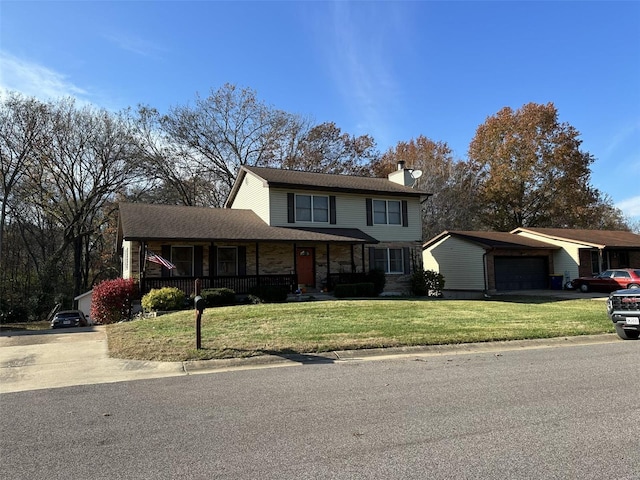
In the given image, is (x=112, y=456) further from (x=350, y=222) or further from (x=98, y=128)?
(x=98, y=128)

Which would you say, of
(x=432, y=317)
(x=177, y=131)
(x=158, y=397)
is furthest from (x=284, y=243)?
(x=177, y=131)

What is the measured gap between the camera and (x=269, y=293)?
19.6 m

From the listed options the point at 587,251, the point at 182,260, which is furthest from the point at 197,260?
the point at 587,251

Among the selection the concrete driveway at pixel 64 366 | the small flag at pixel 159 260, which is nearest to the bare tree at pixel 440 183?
the small flag at pixel 159 260

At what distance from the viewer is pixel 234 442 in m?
4.48

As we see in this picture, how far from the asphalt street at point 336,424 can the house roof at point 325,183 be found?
15888mm

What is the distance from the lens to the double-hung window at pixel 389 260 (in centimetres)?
2514

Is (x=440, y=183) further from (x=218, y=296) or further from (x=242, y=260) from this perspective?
(x=218, y=296)

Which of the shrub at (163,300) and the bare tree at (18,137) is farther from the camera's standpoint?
the bare tree at (18,137)

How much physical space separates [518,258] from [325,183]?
46.2ft

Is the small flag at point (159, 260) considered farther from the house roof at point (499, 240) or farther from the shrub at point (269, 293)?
the house roof at point (499, 240)

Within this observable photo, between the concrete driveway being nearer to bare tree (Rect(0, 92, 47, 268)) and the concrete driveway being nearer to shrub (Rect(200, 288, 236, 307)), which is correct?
shrub (Rect(200, 288, 236, 307))

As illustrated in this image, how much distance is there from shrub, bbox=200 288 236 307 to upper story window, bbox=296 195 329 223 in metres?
6.26

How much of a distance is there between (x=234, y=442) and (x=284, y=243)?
1774 cm
